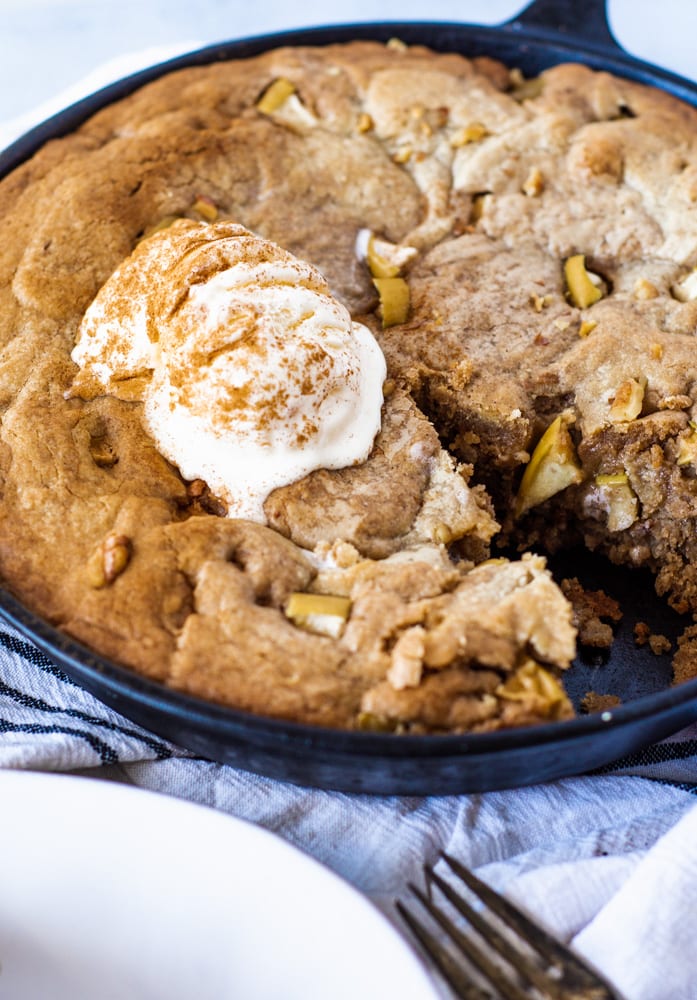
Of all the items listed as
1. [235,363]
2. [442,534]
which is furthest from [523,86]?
[442,534]

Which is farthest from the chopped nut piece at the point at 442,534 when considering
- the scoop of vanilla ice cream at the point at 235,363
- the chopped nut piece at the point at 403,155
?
the chopped nut piece at the point at 403,155

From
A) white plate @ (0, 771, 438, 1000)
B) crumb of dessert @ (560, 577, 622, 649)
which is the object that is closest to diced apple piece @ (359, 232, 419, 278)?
crumb of dessert @ (560, 577, 622, 649)

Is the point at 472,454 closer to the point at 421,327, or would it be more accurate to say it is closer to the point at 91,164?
the point at 421,327

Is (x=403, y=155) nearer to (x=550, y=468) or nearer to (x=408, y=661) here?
(x=550, y=468)

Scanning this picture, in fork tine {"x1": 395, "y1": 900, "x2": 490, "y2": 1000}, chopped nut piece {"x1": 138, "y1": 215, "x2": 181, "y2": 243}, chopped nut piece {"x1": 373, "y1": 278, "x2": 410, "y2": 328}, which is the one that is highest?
chopped nut piece {"x1": 138, "y1": 215, "x2": 181, "y2": 243}

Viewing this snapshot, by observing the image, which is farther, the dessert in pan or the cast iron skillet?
the dessert in pan

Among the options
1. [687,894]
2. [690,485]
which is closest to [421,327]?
[690,485]

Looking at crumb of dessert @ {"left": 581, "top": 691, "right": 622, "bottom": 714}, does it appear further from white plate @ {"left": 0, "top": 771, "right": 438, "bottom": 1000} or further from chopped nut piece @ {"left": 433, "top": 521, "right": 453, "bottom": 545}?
white plate @ {"left": 0, "top": 771, "right": 438, "bottom": 1000}
